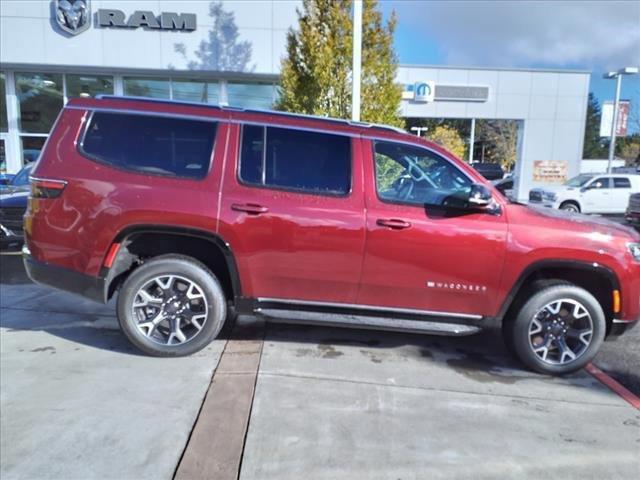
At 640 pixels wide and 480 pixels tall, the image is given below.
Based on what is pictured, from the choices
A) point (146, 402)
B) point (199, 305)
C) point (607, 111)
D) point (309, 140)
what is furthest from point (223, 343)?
point (607, 111)

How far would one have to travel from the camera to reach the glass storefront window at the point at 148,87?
1688cm

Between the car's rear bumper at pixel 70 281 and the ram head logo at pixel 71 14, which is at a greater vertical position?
the ram head logo at pixel 71 14

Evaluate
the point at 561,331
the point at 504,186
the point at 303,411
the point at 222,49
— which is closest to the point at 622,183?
A: the point at 504,186

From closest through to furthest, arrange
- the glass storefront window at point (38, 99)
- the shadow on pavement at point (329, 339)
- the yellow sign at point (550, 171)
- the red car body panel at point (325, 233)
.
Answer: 1. the red car body panel at point (325, 233)
2. the shadow on pavement at point (329, 339)
3. the glass storefront window at point (38, 99)
4. the yellow sign at point (550, 171)

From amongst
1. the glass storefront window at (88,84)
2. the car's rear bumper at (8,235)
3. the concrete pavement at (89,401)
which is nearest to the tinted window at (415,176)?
the concrete pavement at (89,401)

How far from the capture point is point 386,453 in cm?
264

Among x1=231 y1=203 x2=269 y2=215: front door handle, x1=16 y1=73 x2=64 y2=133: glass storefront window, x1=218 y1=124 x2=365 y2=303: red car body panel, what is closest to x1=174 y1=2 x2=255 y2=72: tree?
x1=16 y1=73 x2=64 y2=133: glass storefront window

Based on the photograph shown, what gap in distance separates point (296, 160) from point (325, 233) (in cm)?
66

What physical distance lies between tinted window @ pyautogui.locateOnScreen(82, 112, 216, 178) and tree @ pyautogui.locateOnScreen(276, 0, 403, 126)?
5.91 m

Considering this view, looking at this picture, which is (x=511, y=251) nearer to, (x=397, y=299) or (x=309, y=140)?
(x=397, y=299)

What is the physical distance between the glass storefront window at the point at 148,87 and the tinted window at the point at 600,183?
1567 cm

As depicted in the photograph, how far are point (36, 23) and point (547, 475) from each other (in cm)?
1892

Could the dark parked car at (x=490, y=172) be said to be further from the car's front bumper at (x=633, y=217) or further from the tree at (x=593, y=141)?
the tree at (x=593, y=141)

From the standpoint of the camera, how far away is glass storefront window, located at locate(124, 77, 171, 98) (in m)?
16.9
